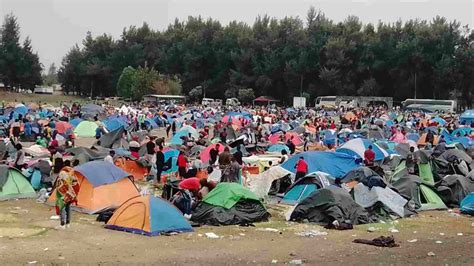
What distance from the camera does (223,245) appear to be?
38.5ft

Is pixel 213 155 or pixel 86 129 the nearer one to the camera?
pixel 213 155

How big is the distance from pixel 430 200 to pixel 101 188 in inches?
337

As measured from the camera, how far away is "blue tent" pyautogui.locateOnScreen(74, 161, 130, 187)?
14836mm

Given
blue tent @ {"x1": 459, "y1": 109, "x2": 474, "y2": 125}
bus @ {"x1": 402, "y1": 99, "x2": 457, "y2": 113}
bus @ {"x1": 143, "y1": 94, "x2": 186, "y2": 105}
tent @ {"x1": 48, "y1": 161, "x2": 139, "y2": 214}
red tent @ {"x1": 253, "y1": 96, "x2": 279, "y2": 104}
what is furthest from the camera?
red tent @ {"x1": 253, "y1": 96, "x2": 279, "y2": 104}

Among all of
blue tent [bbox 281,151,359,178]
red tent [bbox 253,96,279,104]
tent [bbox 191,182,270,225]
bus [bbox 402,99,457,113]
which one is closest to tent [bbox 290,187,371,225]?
tent [bbox 191,182,270,225]

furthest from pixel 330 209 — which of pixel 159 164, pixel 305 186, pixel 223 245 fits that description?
pixel 159 164

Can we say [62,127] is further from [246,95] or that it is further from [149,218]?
[246,95]

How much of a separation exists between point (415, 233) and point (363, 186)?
2081 mm

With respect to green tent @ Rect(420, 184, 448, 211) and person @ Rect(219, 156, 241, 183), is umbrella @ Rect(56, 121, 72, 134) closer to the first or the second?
person @ Rect(219, 156, 241, 183)

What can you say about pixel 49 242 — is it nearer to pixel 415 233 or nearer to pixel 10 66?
pixel 415 233

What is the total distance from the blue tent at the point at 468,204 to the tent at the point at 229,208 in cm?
543

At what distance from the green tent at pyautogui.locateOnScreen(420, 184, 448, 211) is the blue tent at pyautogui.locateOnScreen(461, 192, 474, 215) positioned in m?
0.62

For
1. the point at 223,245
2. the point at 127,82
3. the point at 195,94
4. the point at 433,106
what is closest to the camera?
the point at 223,245

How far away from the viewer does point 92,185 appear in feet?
48.4
